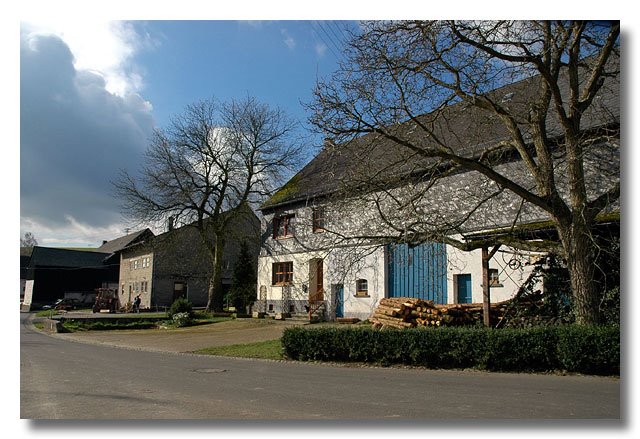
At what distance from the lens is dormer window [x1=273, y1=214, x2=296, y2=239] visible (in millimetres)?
31609

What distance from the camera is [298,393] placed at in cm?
950

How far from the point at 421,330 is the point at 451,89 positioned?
6082mm

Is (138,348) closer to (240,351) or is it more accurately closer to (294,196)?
(240,351)

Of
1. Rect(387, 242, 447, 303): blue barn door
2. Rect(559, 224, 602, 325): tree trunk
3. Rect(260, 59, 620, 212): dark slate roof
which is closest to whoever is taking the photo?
Rect(559, 224, 602, 325): tree trunk

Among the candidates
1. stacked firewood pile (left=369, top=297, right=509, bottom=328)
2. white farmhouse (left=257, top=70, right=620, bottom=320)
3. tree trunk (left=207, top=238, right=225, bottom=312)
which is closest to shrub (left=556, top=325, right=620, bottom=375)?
white farmhouse (left=257, top=70, right=620, bottom=320)

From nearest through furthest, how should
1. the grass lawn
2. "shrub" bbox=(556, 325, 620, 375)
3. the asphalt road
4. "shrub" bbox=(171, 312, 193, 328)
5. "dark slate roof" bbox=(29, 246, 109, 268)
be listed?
1. the asphalt road
2. "shrub" bbox=(556, 325, 620, 375)
3. the grass lawn
4. "shrub" bbox=(171, 312, 193, 328)
5. "dark slate roof" bbox=(29, 246, 109, 268)

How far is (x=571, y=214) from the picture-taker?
12445 millimetres

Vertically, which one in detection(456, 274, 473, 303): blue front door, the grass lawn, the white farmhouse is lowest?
the grass lawn

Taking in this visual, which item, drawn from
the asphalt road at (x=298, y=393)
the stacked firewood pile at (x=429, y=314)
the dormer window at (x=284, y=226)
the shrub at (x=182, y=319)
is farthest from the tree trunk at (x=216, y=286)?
the asphalt road at (x=298, y=393)

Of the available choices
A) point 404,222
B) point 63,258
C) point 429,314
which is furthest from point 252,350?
point 63,258

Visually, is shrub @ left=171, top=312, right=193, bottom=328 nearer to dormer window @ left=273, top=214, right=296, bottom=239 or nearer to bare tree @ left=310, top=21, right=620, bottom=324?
dormer window @ left=273, top=214, right=296, bottom=239

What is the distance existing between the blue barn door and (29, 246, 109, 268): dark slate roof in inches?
1814

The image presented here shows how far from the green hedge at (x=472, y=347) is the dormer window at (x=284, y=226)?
16322mm

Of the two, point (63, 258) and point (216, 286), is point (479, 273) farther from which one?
point (63, 258)
